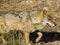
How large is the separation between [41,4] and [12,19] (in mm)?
2020

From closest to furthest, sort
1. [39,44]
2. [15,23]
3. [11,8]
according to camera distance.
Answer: [15,23] < [39,44] < [11,8]

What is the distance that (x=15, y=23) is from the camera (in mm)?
7109

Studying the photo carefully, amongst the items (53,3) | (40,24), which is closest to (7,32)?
(40,24)

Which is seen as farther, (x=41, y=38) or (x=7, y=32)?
(x=41, y=38)

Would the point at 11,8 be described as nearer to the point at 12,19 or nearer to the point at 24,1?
the point at 24,1

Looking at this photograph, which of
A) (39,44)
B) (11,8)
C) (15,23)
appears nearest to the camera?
(15,23)

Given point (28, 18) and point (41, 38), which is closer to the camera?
point (28, 18)

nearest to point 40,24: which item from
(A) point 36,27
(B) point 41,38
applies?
(A) point 36,27

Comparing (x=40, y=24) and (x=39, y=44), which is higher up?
(x=40, y=24)

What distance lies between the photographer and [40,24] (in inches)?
292

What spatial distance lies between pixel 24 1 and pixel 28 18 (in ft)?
6.44

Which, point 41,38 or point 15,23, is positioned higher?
point 15,23

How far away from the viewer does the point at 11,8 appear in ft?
29.1

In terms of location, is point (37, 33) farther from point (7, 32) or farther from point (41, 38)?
point (7, 32)
